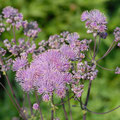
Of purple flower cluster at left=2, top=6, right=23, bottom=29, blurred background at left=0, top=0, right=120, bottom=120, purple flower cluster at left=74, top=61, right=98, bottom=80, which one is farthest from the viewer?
blurred background at left=0, top=0, right=120, bottom=120

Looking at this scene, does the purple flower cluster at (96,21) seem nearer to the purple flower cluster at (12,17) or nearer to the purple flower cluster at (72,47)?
the purple flower cluster at (72,47)

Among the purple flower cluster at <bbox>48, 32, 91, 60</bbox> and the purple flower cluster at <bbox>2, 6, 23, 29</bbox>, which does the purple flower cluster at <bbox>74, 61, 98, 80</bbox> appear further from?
the purple flower cluster at <bbox>2, 6, 23, 29</bbox>

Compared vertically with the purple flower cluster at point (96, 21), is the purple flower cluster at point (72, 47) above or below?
below

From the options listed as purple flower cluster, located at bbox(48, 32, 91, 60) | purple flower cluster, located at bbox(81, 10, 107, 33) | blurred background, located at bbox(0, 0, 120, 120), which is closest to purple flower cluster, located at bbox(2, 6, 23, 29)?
purple flower cluster, located at bbox(48, 32, 91, 60)

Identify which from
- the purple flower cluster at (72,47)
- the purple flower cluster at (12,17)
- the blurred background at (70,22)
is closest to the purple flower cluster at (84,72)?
the purple flower cluster at (72,47)

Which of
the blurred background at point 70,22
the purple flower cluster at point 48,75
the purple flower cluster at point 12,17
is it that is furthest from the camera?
the blurred background at point 70,22

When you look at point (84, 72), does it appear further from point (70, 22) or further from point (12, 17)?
point (70, 22)

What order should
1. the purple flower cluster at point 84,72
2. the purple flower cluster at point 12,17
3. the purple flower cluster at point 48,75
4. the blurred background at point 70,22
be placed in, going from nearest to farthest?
the purple flower cluster at point 48,75 < the purple flower cluster at point 84,72 < the purple flower cluster at point 12,17 < the blurred background at point 70,22

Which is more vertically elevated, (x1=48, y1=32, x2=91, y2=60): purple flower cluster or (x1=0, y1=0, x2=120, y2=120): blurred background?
(x1=48, y1=32, x2=91, y2=60): purple flower cluster

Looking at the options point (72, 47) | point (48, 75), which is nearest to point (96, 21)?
point (72, 47)

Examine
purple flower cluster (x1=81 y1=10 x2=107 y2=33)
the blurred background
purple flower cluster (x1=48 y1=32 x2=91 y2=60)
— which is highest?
purple flower cluster (x1=81 y1=10 x2=107 y2=33)

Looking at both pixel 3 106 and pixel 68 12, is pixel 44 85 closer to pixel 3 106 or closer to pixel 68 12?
pixel 3 106
